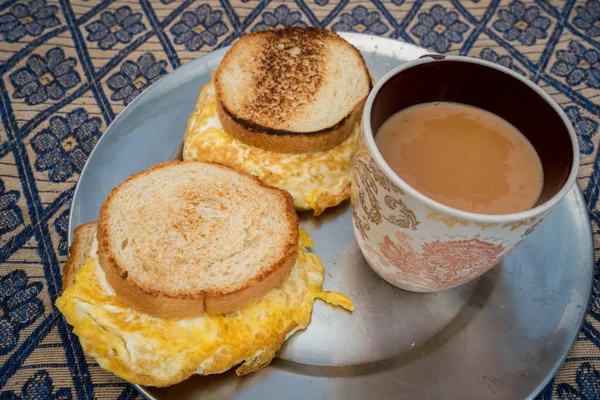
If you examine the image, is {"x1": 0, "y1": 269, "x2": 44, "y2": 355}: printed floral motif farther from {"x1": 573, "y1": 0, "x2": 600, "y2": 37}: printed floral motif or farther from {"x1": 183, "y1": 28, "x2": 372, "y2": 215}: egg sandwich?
{"x1": 573, "y1": 0, "x2": 600, "y2": 37}: printed floral motif

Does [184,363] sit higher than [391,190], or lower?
lower

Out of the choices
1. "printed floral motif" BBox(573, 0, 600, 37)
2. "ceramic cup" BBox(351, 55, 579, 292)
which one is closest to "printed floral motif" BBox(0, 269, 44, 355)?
"ceramic cup" BBox(351, 55, 579, 292)

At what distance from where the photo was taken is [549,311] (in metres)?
1.68

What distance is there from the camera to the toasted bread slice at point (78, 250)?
166 centimetres

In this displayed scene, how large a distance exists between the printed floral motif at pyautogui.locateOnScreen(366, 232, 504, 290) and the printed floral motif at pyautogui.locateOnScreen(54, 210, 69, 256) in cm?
108

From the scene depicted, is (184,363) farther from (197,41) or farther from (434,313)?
(197,41)

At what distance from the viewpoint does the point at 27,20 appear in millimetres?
2607

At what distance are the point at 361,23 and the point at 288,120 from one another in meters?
1.24

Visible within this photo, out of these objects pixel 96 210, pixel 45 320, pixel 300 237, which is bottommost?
pixel 45 320

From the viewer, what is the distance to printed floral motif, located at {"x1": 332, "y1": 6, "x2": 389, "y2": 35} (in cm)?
276

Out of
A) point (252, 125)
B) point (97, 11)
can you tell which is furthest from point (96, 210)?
point (97, 11)

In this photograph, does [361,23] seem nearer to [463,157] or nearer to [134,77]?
[134,77]

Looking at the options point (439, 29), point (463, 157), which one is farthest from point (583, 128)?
point (463, 157)

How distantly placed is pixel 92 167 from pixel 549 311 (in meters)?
1.59
